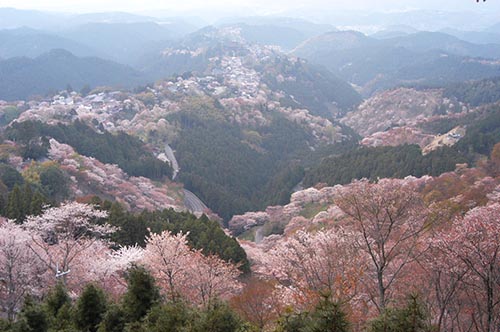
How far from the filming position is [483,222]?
12.5 metres

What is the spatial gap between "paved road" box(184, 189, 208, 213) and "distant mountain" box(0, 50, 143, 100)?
9828 centimetres

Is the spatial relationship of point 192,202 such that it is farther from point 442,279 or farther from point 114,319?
point 442,279

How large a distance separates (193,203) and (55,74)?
141208 mm

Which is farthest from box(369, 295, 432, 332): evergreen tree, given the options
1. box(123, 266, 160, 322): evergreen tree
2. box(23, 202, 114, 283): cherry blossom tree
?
box(23, 202, 114, 283): cherry blossom tree

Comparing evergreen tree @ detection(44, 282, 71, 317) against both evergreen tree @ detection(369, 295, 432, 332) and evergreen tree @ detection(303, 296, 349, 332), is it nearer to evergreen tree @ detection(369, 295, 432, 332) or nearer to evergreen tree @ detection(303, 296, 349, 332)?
evergreen tree @ detection(303, 296, 349, 332)

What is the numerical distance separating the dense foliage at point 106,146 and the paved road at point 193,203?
490cm

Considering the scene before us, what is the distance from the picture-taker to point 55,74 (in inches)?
6644

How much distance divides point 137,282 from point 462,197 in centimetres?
2385

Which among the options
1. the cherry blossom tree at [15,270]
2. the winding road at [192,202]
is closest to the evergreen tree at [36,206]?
the cherry blossom tree at [15,270]

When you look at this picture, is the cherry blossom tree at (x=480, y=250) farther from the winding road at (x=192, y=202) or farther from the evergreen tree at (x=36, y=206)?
the winding road at (x=192, y=202)

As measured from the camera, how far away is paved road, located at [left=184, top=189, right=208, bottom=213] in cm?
5597

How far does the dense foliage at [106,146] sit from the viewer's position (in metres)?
54.4

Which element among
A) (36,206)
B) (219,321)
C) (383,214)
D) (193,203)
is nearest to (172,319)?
(219,321)

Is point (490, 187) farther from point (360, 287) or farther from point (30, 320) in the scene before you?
point (30, 320)
